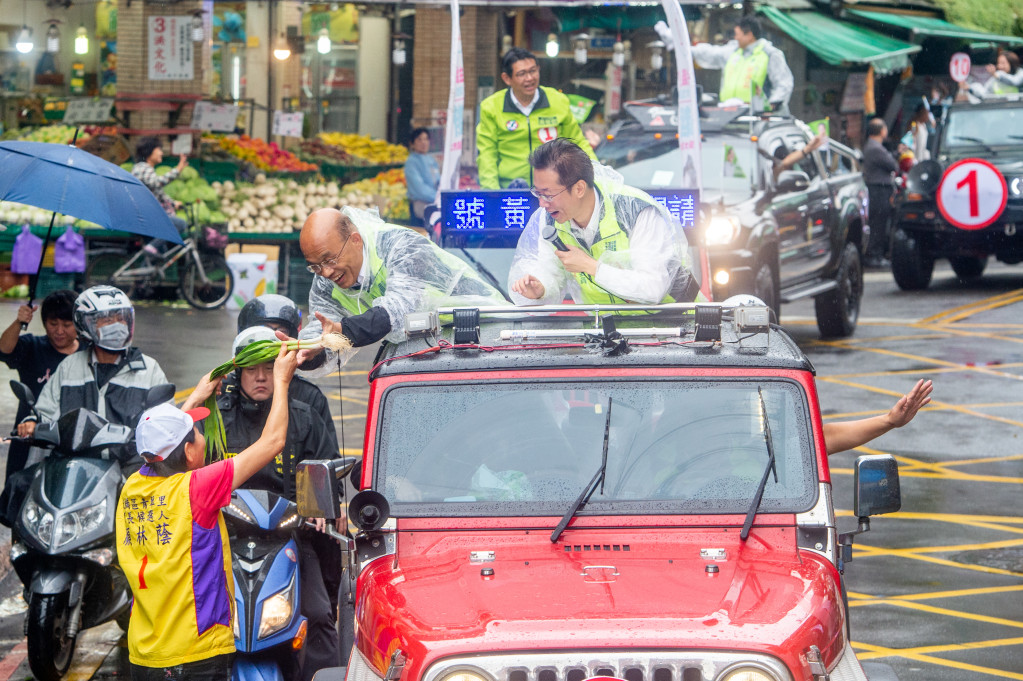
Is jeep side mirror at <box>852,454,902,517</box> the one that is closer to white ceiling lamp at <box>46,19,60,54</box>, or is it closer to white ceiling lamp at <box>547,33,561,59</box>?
white ceiling lamp at <box>547,33,561,59</box>

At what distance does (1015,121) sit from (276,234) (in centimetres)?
993

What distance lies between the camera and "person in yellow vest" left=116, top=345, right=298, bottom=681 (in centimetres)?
454

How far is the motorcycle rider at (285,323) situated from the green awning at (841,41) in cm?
1802

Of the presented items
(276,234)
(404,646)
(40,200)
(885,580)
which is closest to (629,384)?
(404,646)

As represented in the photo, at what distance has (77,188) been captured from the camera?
21.7 feet

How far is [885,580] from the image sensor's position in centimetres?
779

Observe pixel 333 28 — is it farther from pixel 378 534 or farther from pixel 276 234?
pixel 378 534

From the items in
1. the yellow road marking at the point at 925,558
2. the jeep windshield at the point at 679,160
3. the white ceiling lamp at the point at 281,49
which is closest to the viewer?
the yellow road marking at the point at 925,558

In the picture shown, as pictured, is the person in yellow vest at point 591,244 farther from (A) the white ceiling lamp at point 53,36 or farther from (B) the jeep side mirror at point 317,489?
(A) the white ceiling lamp at point 53,36

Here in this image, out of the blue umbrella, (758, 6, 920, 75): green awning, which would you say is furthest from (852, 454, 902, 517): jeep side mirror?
(758, 6, 920, 75): green awning

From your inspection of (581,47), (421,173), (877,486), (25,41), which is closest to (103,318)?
(877,486)

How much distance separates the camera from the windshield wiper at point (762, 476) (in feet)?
14.0

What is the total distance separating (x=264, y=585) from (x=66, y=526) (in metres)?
1.38

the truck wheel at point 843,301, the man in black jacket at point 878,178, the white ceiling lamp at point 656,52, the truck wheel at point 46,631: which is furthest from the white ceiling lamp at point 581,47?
the truck wheel at point 46,631
